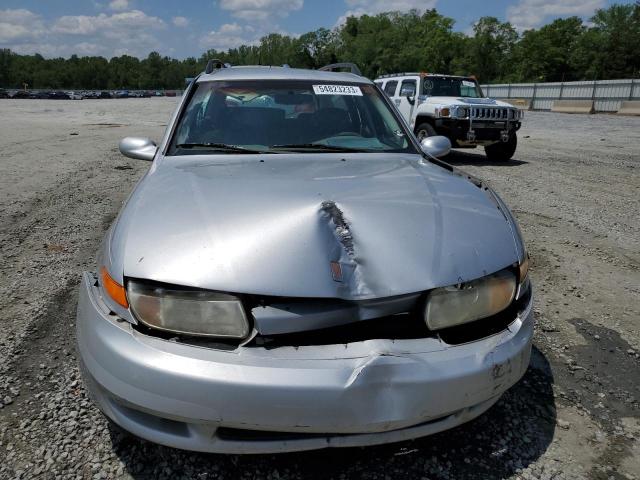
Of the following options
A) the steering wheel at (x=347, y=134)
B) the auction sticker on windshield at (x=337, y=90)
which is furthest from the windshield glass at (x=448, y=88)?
the steering wheel at (x=347, y=134)

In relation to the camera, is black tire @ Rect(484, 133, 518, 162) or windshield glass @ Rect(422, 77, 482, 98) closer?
black tire @ Rect(484, 133, 518, 162)

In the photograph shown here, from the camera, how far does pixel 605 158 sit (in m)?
10.5

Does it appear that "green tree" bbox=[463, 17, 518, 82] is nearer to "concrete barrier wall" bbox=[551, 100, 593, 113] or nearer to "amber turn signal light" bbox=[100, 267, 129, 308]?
"concrete barrier wall" bbox=[551, 100, 593, 113]

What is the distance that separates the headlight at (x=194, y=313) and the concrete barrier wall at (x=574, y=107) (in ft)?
110

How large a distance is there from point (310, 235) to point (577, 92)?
41.1m

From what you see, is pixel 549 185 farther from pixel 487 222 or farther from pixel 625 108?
pixel 625 108

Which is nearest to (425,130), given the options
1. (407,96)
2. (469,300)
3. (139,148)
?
(407,96)

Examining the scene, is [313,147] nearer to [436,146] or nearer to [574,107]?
[436,146]

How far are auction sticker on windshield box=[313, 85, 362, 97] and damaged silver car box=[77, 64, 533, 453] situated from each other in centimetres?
139

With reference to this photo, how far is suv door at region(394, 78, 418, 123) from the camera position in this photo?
11.0 metres

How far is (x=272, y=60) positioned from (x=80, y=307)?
403ft

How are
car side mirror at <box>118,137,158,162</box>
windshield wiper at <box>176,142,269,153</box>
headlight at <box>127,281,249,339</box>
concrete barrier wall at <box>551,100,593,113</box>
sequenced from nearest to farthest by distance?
headlight at <box>127,281,249,339</box>, windshield wiper at <box>176,142,269,153</box>, car side mirror at <box>118,137,158,162</box>, concrete barrier wall at <box>551,100,593,113</box>

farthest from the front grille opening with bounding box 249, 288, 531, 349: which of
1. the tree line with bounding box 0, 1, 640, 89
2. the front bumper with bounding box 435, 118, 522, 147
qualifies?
the tree line with bounding box 0, 1, 640, 89

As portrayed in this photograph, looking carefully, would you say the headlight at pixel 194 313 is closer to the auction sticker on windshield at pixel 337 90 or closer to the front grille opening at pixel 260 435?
the front grille opening at pixel 260 435
